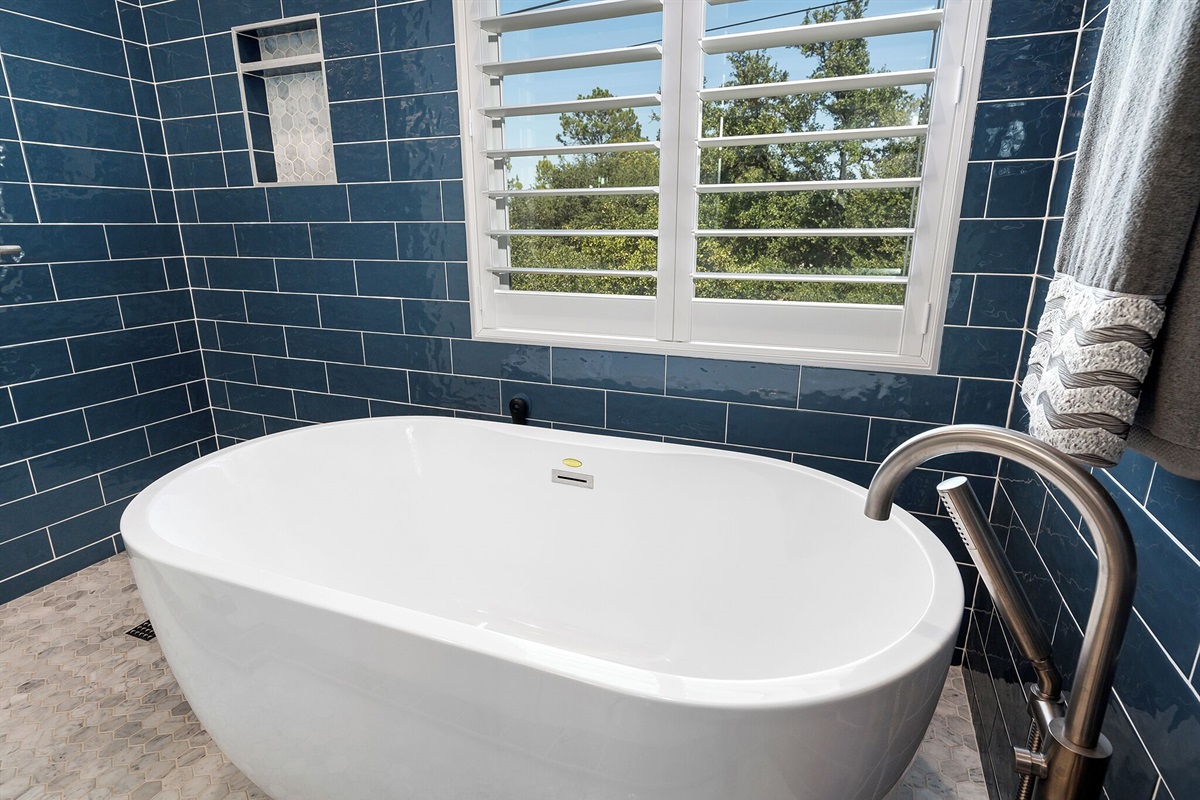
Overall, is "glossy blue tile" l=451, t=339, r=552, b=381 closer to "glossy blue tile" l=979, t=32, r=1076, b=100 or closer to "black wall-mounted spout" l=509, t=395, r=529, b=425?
"black wall-mounted spout" l=509, t=395, r=529, b=425

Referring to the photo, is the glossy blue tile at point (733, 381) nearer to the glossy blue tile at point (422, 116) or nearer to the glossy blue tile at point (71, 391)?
the glossy blue tile at point (422, 116)

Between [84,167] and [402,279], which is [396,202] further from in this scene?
[84,167]

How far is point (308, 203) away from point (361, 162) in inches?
11.6

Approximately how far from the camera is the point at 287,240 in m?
2.49

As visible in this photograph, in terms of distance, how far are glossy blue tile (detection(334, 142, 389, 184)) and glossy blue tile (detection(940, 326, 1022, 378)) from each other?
1.89 meters

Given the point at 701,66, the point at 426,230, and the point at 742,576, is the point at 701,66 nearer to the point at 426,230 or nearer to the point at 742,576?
the point at 426,230

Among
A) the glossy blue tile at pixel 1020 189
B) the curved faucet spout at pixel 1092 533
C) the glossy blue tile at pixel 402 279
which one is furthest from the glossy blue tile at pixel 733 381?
the curved faucet spout at pixel 1092 533

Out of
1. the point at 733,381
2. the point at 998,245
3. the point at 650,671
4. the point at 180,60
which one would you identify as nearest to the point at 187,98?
the point at 180,60


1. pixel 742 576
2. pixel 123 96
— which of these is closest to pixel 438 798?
pixel 742 576

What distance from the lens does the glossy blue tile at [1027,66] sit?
4.92ft

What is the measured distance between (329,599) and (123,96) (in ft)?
7.98

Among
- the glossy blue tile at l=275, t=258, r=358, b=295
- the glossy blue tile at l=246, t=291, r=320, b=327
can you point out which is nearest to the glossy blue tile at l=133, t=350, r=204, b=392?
the glossy blue tile at l=246, t=291, r=320, b=327

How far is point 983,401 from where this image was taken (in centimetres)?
174

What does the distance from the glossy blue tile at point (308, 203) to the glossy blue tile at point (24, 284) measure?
787mm
